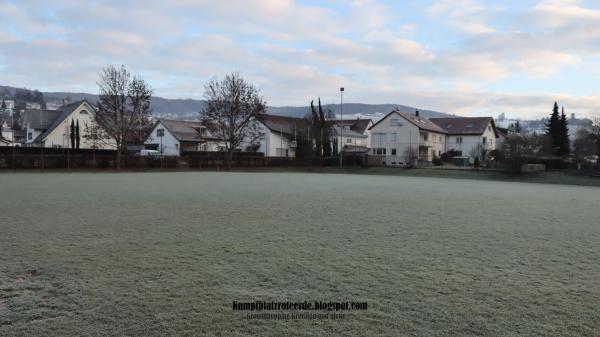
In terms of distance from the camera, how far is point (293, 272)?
5.38 meters

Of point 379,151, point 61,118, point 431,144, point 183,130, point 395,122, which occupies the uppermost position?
point 61,118

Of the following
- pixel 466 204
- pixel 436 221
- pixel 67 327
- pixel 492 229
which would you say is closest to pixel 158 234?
pixel 67 327

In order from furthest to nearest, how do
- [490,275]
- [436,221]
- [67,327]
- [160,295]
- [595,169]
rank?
[595,169] < [436,221] < [490,275] < [160,295] < [67,327]

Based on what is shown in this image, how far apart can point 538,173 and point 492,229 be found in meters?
30.1

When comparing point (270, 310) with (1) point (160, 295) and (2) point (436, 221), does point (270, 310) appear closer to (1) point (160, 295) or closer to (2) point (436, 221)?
(1) point (160, 295)

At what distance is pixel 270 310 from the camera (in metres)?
4.14

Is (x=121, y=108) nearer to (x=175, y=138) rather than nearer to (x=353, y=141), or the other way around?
(x=175, y=138)

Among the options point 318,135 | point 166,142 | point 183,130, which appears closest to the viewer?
point 318,135

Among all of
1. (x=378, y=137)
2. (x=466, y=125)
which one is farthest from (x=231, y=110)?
(x=466, y=125)

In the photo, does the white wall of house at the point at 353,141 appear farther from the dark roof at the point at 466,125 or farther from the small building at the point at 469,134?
the small building at the point at 469,134

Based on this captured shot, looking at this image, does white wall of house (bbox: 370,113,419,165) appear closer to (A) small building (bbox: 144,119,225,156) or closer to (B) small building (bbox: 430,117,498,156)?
(B) small building (bbox: 430,117,498,156)

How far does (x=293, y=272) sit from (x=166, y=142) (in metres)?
60.2

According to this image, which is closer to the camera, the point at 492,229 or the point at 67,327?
the point at 67,327

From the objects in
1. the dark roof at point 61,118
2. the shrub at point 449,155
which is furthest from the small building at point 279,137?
the dark roof at point 61,118
